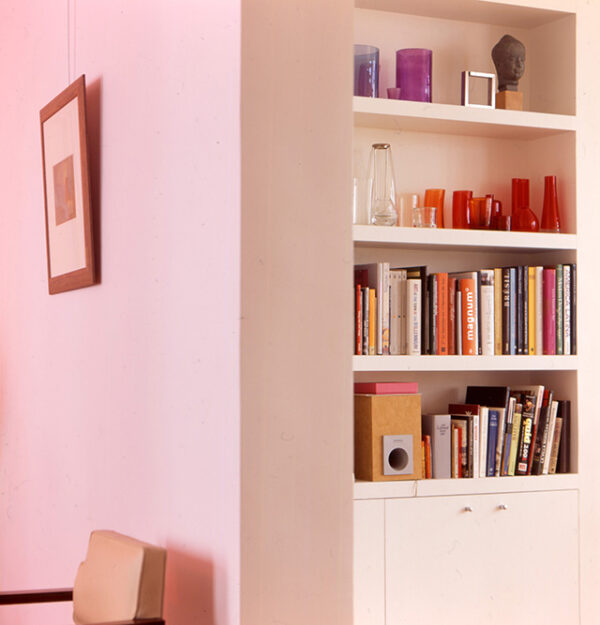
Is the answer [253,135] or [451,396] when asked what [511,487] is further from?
[253,135]

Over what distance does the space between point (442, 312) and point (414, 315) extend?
12 centimetres

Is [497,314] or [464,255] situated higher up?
[464,255]

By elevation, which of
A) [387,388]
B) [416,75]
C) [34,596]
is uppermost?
[416,75]

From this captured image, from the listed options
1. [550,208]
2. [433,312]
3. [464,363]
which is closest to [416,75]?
[550,208]

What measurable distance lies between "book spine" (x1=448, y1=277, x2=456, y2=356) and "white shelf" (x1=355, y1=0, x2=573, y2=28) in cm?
110

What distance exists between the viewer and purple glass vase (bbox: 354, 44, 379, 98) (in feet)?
11.5

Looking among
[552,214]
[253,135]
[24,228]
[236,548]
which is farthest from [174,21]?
[552,214]

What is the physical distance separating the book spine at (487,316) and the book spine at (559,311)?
0.28 meters

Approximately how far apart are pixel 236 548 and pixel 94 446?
104 cm

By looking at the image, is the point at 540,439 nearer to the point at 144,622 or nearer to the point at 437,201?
the point at 437,201

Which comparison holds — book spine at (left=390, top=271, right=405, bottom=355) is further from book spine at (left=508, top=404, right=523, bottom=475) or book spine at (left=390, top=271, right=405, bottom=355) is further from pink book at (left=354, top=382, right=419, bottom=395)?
book spine at (left=508, top=404, right=523, bottom=475)

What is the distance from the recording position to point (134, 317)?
93.7 inches

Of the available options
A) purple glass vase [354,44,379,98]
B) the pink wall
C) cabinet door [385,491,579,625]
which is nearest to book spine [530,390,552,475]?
cabinet door [385,491,579,625]

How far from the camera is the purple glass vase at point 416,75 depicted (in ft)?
11.7
